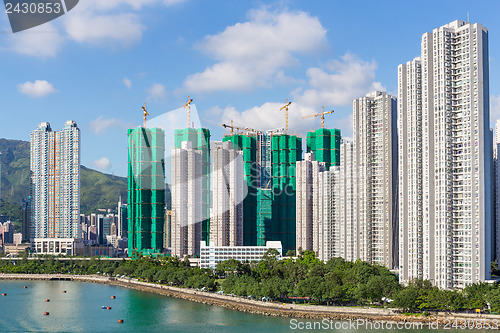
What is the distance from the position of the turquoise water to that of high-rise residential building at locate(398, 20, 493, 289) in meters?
5.79

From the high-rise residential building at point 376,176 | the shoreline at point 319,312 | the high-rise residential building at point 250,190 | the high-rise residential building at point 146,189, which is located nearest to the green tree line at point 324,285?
the shoreline at point 319,312

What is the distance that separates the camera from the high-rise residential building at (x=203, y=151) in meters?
80.2

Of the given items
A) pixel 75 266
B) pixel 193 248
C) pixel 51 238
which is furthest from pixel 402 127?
pixel 51 238

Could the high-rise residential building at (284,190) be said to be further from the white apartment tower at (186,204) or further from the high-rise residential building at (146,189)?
the high-rise residential building at (146,189)

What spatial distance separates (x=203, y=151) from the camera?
3314 inches

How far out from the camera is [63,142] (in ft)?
317

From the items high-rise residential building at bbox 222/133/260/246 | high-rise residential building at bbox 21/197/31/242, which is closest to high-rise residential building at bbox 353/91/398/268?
high-rise residential building at bbox 222/133/260/246

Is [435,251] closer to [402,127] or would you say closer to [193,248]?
[402,127]

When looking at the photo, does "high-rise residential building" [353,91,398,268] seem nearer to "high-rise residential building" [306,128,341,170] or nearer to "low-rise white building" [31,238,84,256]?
"high-rise residential building" [306,128,341,170]

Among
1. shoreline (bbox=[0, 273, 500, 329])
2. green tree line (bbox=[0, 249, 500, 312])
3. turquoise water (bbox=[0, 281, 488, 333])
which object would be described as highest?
green tree line (bbox=[0, 249, 500, 312])

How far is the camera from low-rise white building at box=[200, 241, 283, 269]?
6733 centimetres

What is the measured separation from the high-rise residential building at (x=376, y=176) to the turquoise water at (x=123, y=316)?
15.5 meters

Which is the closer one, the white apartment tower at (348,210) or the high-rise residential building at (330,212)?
the white apartment tower at (348,210)

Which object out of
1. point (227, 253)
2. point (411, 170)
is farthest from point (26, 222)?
point (411, 170)
